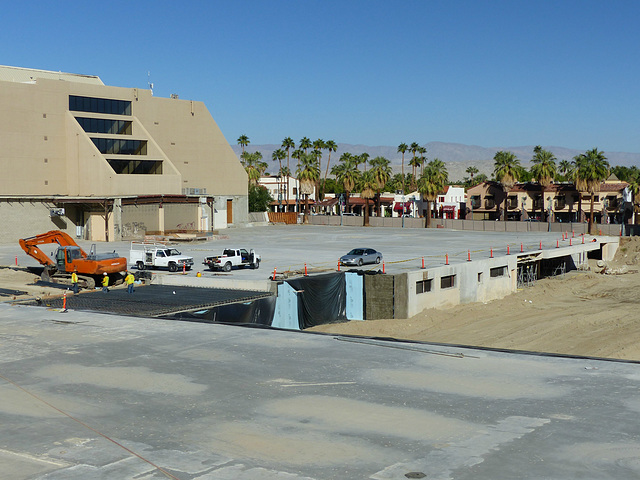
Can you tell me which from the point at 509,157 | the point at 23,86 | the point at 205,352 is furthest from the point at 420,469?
the point at 509,157

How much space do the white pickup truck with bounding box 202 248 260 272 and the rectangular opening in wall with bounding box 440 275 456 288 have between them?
1275 centimetres

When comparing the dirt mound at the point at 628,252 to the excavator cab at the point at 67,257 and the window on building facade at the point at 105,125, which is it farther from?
the window on building facade at the point at 105,125

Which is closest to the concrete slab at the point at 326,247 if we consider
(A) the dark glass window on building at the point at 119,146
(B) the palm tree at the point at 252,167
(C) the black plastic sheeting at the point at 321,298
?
(C) the black plastic sheeting at the point at 321,298

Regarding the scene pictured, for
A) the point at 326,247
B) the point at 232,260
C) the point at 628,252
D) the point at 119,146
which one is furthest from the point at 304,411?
the point at 119,146

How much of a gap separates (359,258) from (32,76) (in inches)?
2230

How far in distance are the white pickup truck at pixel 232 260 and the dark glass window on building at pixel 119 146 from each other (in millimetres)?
40230

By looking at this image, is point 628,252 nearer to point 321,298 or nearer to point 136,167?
point 321,298

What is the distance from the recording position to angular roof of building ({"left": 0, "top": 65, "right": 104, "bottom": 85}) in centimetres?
8638

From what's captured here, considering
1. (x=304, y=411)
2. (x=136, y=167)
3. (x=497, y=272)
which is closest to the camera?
(x=304, y=411)

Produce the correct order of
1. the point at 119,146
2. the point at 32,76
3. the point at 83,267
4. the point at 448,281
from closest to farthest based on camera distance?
the point at 83,267 < the point at 448,281 < the point at 119,146 < the point at 32,76

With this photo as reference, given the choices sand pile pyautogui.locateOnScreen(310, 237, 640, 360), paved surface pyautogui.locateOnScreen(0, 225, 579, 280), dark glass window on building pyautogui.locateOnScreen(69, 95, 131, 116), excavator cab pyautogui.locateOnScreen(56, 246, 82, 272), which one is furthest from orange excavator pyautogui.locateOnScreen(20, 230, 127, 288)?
dark glass window on building pyautogui.locateOnScreen(69, 95, 131, 116)

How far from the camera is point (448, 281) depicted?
49688 millimetres

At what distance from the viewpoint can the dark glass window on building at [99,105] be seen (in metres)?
84.6

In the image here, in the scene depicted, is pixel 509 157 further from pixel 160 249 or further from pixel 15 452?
pixel 15 452
